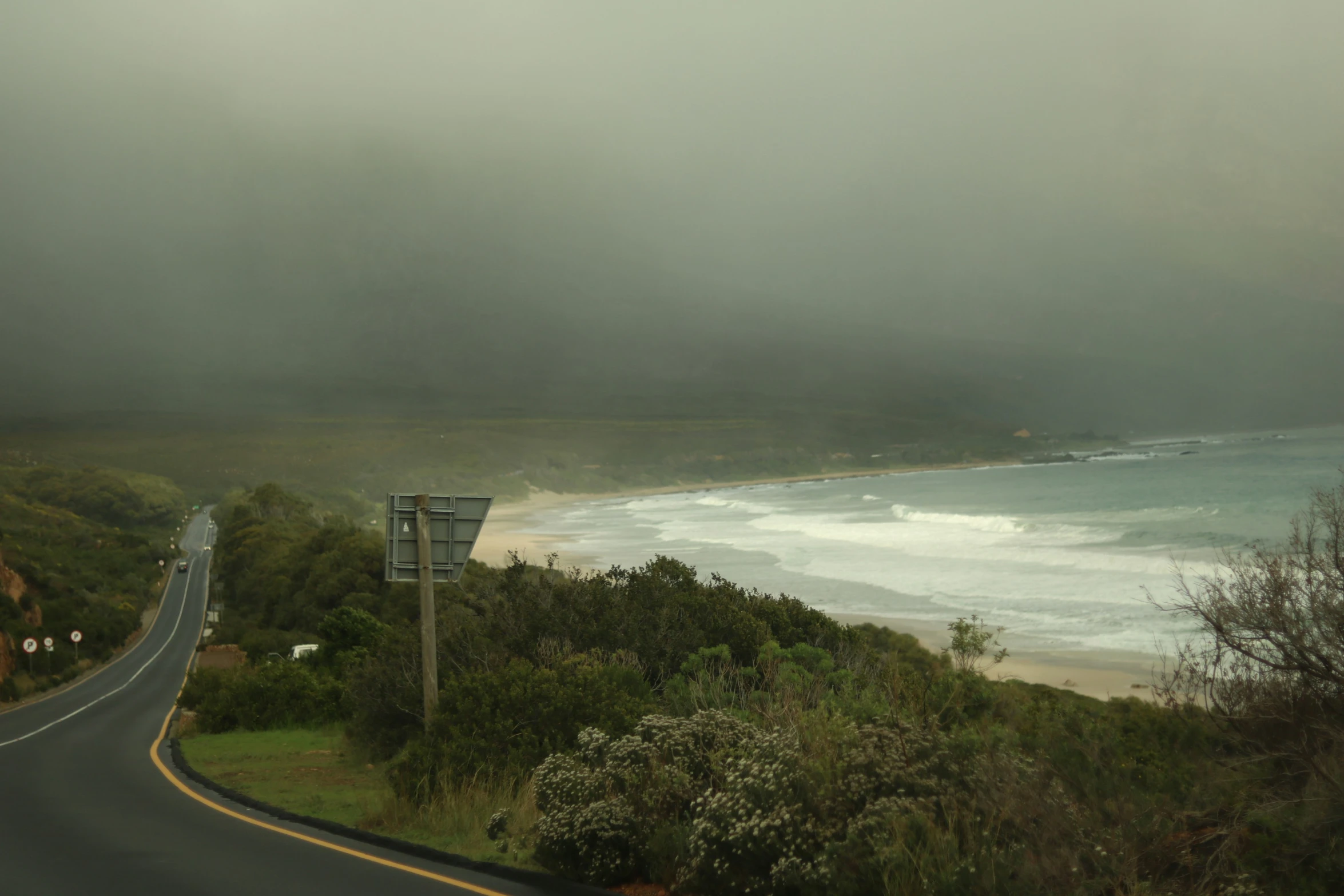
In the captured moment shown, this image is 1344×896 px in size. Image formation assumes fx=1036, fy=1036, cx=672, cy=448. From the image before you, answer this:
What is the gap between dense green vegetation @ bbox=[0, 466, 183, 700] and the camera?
58.3 meters

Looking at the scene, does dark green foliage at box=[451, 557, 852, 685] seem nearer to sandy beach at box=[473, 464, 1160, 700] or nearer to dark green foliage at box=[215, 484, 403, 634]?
sandy beach at box=[473, 464, 1160, 700]

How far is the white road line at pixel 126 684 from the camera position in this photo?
2848 cm

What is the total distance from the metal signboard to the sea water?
287 inches

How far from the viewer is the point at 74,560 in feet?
308

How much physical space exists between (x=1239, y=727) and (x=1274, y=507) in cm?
8474

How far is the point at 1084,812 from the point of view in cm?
566

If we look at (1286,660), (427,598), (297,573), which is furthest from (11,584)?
(1286,660)

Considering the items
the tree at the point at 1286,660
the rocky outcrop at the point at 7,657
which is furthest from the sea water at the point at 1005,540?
the rocky outcrop at the point at 7,657

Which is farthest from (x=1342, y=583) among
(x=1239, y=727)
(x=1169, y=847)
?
(x=1169, y=847)

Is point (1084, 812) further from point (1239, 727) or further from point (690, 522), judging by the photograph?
point (690, 522)

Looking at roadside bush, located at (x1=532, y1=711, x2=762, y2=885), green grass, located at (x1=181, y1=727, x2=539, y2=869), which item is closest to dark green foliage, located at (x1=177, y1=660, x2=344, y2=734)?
green grass, located at (x1=181, y1=727, x2=539, y2=869)

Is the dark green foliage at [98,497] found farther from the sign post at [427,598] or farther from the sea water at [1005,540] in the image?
the sign post at [427,598]

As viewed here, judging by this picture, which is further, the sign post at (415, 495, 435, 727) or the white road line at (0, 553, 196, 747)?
the white road line at (0, 553, 196, 747)

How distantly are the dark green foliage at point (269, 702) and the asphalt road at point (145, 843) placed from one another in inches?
60.2
